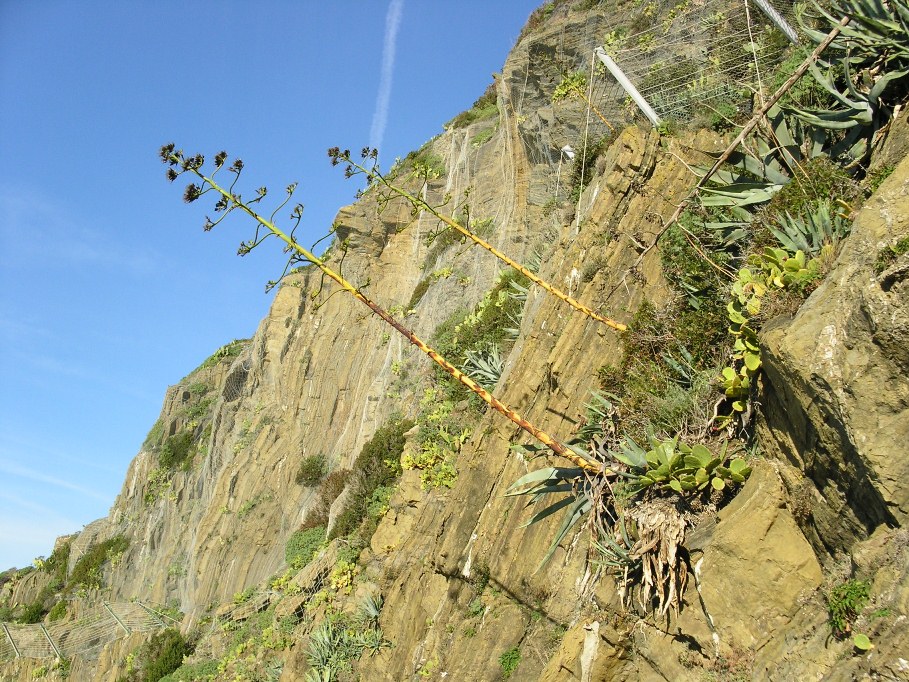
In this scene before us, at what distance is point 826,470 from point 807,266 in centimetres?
189

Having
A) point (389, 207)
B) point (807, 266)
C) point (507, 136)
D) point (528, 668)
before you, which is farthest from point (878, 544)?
point (389, 207)

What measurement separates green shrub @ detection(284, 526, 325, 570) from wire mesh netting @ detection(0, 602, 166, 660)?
870 centimetres

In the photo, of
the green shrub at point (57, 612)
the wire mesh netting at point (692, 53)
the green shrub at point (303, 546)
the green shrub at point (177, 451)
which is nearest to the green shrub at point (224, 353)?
the green shrub at point (177, 451)

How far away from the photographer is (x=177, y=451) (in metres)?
32.3

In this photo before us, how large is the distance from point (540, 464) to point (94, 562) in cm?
3021

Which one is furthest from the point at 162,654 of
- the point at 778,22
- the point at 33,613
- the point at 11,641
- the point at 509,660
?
the point at 778,22

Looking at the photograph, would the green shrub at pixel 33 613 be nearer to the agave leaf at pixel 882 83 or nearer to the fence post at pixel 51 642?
the fence post at pixel 51 642

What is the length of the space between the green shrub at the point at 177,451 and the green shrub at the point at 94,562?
3.92 m

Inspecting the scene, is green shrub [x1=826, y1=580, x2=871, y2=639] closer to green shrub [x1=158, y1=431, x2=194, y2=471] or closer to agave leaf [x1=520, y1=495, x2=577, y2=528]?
agave leaf [x1=520, y1=495, x2=577, y2=528]

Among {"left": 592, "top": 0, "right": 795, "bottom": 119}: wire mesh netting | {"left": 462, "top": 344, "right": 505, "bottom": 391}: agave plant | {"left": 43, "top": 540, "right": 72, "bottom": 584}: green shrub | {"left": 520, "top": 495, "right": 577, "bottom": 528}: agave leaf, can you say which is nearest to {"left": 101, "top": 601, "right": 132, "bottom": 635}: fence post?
{"left": 43, "top": 540, "right": 72, "bottom": 584}: green shrub

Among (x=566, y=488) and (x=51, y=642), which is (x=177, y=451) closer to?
(x=51, y=642)

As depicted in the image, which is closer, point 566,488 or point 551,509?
point 551,509

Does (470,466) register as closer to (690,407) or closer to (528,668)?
(528,668)

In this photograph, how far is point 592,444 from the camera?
7.18m
